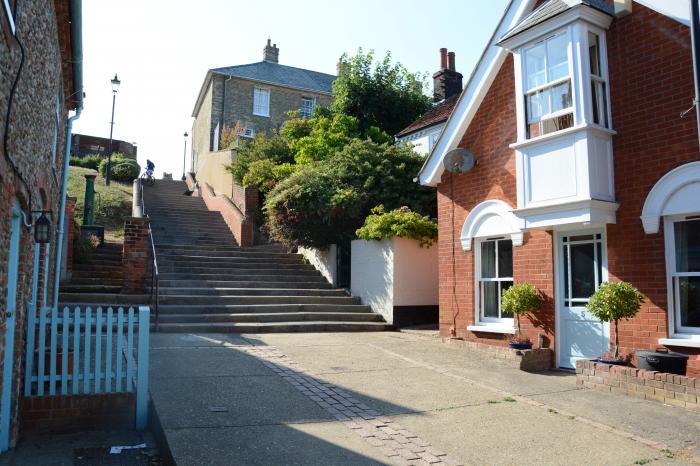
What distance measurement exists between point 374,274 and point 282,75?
26.7 meters

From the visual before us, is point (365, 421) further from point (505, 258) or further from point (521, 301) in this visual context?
point (505, 258)

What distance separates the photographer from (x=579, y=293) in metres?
9.02

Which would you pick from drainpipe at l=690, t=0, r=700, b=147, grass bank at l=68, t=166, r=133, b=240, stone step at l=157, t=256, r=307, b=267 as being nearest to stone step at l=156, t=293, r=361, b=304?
stone step at l=157, t=256, r=307, b=267

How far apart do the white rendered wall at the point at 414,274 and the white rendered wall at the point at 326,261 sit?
275 cm

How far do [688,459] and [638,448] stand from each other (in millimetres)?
406

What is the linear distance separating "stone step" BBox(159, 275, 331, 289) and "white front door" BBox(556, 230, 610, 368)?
7.66 meters

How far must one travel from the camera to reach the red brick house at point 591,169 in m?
7.65

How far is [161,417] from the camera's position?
5.66 meters

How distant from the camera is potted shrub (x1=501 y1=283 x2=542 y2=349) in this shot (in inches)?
364

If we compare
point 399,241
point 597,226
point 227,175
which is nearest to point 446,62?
point 227,175

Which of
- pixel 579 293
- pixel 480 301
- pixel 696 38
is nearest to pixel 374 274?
pixel 480 301

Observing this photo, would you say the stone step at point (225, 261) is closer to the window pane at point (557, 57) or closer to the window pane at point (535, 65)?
the window pane at point (535, 65)

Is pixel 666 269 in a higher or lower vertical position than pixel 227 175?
lower

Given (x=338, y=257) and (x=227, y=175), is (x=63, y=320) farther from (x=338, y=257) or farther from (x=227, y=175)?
(x=227, y=175)
